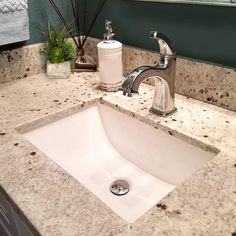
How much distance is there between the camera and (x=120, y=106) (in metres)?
0.85

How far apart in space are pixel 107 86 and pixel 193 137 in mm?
357

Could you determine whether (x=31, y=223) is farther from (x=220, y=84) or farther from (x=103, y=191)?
(x=220, y=84)

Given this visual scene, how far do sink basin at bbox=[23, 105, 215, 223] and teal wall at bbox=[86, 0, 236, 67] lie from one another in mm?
250

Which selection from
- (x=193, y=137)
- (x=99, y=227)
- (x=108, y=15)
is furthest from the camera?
(x=108, y=15)

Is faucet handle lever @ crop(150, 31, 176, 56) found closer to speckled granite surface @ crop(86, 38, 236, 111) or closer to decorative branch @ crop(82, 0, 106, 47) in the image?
speckled granite surface @ crop(86, 38, 236, 111)

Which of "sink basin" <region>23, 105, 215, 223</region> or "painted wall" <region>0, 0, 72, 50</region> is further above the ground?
"painted wall" <region>0, 0, 72, 50</region>

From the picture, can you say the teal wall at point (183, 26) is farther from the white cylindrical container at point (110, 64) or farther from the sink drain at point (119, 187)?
the sink drain at point (119, 187)

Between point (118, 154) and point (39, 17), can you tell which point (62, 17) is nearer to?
point (39, 17)

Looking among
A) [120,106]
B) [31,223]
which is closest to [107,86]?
[120,106]

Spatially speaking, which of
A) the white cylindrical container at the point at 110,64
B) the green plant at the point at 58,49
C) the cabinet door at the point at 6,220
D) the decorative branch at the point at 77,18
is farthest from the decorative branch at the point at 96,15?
the cabinet door at the point at 6,220

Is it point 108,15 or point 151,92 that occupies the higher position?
point 108,15

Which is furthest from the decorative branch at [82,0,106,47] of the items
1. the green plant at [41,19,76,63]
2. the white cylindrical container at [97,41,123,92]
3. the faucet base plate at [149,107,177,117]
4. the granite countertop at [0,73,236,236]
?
the faucet base plate at [149,107,177,117]

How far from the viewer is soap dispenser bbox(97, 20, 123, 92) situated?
0.88 m

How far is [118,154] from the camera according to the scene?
0.89m
